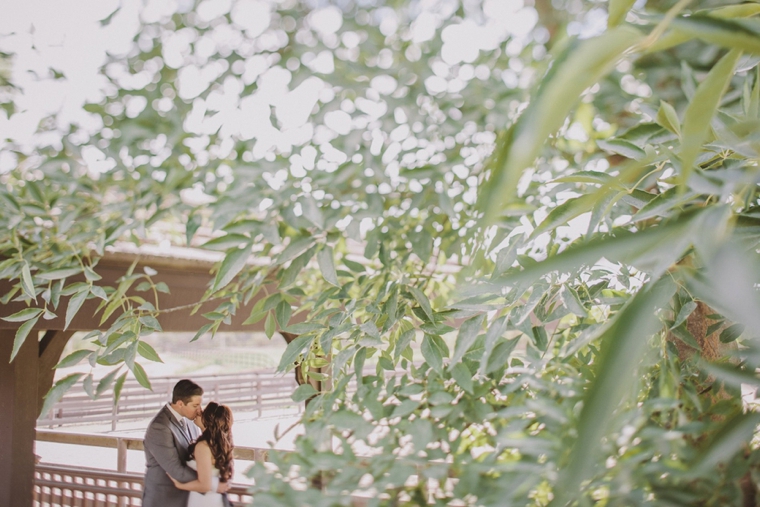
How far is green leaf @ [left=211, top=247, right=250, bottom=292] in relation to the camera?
0.77 meters

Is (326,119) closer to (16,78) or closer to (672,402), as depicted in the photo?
(16,78)

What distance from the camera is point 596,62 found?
7.7 inches

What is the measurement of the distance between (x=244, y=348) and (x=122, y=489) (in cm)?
1441

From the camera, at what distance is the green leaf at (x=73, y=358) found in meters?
0.87

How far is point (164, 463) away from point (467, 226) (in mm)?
2559

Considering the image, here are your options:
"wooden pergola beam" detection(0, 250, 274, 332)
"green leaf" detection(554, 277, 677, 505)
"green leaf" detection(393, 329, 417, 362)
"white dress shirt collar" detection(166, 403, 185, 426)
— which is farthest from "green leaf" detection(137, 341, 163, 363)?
"white dress shirt collar" detection(166, 403, 185, 426)

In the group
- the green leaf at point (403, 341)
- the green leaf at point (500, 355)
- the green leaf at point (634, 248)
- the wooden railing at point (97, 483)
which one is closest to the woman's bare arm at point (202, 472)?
the wooden railing at point (97, 483)

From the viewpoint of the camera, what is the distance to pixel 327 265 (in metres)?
0.85

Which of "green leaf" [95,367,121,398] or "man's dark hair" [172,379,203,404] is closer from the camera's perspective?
"green leaf" [95,367,121,398]

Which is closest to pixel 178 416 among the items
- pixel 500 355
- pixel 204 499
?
pixel 204 499

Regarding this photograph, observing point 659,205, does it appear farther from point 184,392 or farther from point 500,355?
point 184,392

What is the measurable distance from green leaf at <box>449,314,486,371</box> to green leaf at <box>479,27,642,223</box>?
15.7 inches

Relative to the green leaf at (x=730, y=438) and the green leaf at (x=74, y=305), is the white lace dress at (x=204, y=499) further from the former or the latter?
the green leaf at (x=730, y=438)

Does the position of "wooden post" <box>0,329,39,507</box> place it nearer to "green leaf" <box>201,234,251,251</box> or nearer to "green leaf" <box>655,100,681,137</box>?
"green leaf" <box>201,234,251,251</box>
